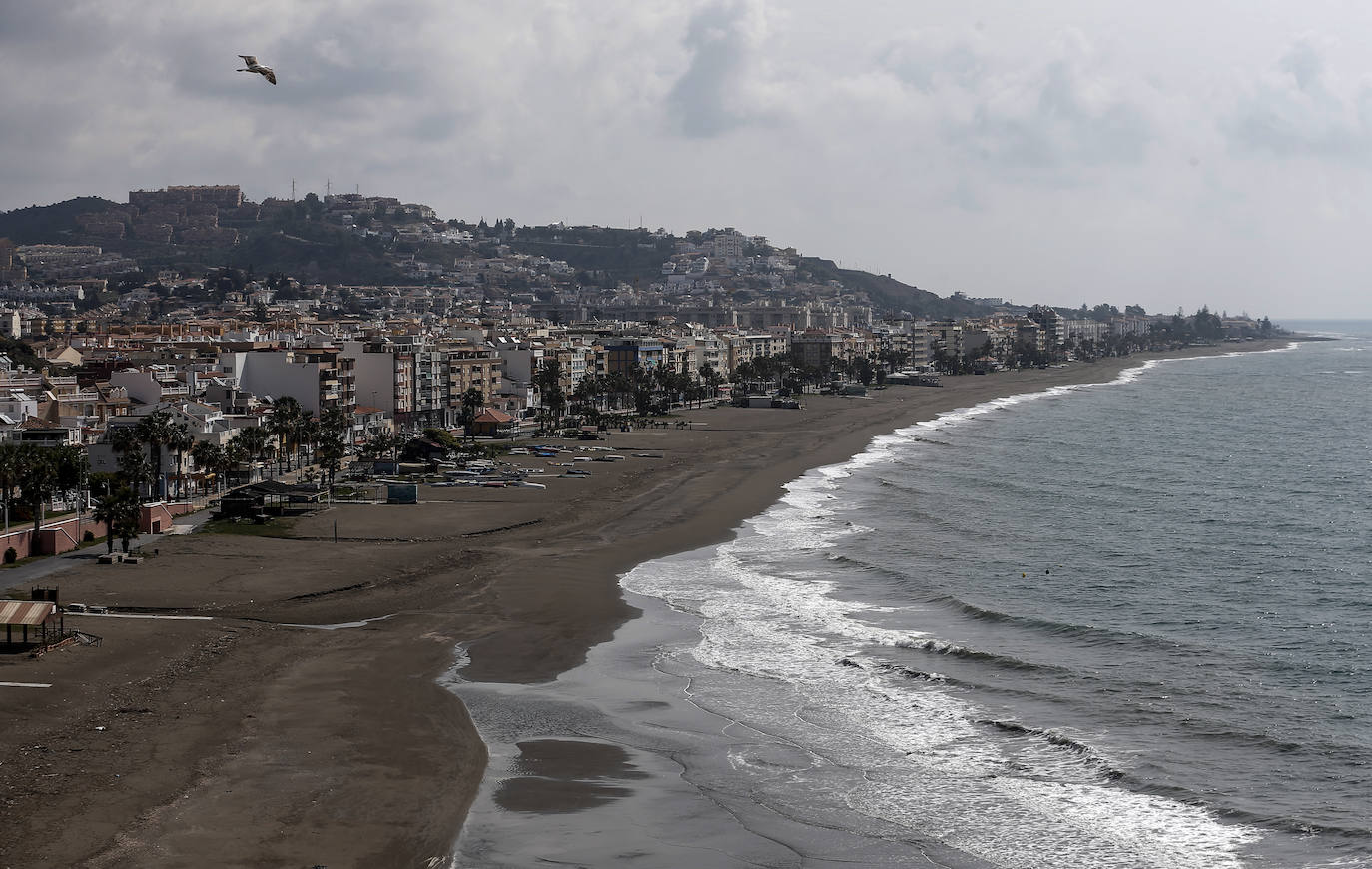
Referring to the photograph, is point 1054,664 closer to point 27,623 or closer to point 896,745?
point 896,745

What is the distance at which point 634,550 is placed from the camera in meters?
48.3

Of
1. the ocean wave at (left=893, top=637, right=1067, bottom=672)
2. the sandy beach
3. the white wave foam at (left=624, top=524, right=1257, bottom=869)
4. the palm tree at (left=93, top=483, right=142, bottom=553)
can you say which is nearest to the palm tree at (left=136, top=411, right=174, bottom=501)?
Answer: the sandy beach

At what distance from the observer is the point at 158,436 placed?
53781 millimetres

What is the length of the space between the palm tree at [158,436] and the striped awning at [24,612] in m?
24.1

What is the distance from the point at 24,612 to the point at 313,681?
269 inches

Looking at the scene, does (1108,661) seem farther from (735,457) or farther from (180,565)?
(735,457)

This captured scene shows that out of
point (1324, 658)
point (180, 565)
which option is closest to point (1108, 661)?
point (1324, 658)

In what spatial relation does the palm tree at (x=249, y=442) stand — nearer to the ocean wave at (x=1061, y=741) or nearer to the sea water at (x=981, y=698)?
the sea water at (x=981, y=698)

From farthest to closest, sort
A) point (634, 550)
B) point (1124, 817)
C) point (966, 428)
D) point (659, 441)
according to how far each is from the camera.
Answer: point (966, 428)
point (659, 441)
point (634, 550)
point (1124, 817)

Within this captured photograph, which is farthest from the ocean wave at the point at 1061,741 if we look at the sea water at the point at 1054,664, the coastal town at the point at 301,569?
the coastal town at the point at 301,569

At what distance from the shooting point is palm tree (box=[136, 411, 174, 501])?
53656mm

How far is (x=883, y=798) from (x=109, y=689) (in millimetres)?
16115

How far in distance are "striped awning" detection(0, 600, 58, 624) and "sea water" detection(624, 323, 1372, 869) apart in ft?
46.5

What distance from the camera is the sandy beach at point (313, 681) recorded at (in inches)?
824
